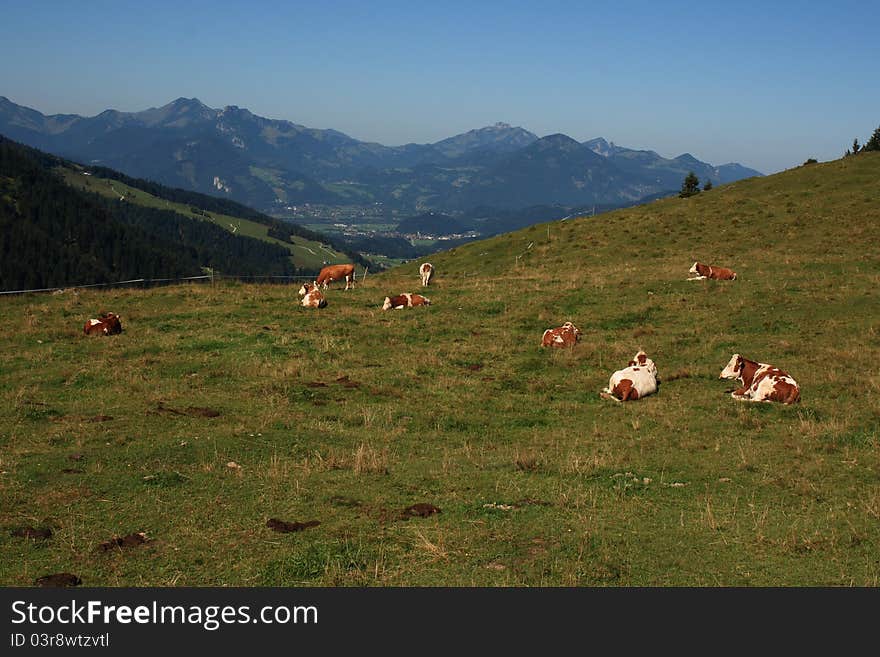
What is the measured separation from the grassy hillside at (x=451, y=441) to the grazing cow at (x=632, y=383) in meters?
0.34

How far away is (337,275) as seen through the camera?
35875mm

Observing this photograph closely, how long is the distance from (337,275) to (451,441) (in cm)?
2315

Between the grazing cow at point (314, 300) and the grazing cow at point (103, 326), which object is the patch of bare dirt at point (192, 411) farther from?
the grazing cow at point (314, 300)

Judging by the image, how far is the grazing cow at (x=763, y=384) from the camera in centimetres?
1566

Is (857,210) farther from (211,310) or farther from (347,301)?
(211,310)

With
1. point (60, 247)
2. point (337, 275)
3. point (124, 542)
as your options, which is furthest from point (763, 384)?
point (60, 247)

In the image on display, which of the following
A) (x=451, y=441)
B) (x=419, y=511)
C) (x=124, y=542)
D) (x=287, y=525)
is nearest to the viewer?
(x=124, y=542)

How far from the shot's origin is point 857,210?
43.0 m

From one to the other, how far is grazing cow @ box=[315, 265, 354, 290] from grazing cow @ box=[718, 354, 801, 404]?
22173 millimetres

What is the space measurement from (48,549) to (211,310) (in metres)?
20.7

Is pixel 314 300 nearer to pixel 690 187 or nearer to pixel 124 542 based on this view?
pixel 124 542

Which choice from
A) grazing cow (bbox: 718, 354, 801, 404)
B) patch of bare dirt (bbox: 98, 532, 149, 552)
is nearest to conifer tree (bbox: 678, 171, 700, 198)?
grazing cow (bbox: 718, 354, 801, 404)

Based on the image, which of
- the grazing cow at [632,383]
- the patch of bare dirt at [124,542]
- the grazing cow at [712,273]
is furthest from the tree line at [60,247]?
the patch of bare dirt at [124,542]
